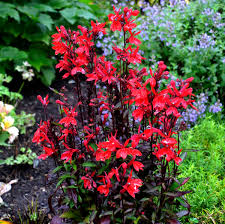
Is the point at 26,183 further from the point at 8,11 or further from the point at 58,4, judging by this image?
the point at 58,4

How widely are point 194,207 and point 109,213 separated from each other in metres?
0.81

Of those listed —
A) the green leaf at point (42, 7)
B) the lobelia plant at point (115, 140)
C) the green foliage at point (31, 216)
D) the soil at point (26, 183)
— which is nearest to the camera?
the lobelia plant at point (115, 140)

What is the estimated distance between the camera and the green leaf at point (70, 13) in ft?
13.8

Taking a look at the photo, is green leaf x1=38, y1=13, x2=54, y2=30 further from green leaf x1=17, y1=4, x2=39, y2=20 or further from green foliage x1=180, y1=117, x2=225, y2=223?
green foliage x1=180, y1=117, x2=225, y2=223

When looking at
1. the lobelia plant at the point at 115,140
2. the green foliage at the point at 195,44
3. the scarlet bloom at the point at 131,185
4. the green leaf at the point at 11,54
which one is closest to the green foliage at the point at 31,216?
the lobelia plant at the point at 115,140

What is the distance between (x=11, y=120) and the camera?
2.89 meters

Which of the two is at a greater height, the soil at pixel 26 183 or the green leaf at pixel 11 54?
the green leaf at pixel 11 54

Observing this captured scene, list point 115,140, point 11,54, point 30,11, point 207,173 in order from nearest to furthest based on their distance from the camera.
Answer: point 115,140, point 207,173, point 11,54, point 30,11

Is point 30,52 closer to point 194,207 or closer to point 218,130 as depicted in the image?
point 218,130

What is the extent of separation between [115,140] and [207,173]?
1255 mm

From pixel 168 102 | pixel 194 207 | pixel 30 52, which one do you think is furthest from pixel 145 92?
pixel 30 52

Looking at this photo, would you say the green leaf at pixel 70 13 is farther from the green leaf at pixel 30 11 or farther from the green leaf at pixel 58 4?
the green leaf at pixel 30 11

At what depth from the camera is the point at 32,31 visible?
4.26 metres

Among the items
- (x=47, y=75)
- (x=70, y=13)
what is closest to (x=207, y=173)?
(x=47, y=75)
